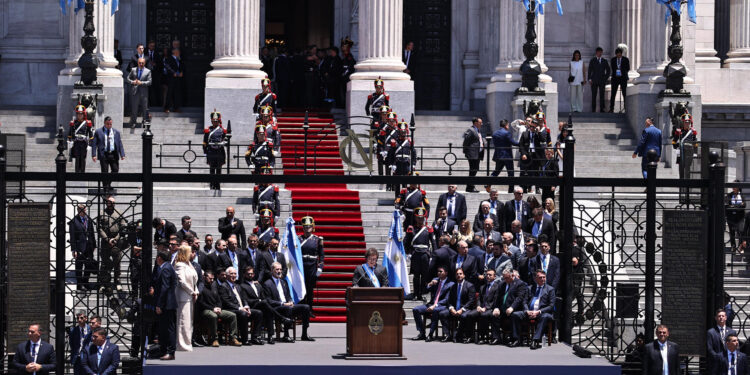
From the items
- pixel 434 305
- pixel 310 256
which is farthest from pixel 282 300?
pixel 434 305

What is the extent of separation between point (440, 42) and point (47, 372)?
26437 millimetres

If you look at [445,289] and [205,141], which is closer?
[445,289]

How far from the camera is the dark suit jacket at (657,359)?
2236 cm

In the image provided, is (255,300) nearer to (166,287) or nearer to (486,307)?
(166,287)

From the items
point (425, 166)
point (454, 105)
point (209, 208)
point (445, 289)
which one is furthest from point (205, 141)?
point (454, 105)

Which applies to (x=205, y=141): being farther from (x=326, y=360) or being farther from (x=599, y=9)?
(x=599, y=9)

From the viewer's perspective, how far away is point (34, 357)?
22.0 m

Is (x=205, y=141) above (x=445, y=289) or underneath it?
above

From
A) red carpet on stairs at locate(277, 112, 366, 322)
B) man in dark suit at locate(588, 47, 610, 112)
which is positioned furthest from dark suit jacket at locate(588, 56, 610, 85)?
red carpet on stairs at locate(277, 112, 366, 322)

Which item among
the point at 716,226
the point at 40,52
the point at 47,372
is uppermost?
the point at 40,52

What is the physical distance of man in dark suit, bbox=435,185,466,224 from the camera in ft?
104

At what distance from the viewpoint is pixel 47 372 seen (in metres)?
22.4

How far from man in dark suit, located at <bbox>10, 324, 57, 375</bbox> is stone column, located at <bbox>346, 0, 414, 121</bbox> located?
19.7 m

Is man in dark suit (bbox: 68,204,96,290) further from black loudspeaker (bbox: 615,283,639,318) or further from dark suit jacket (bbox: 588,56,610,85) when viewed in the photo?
dark suit jacket (bbox: 588,56,610,85)
